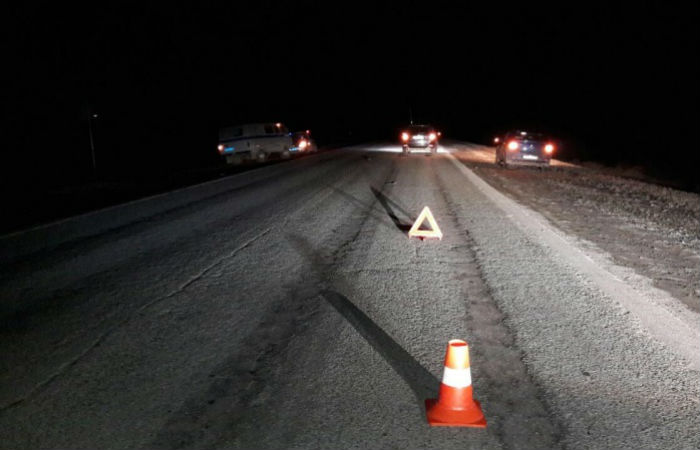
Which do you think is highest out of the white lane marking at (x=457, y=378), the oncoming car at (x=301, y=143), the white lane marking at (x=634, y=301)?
the oncoming car at (x=301, y=143)

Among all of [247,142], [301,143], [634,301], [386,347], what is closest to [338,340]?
[386,347]

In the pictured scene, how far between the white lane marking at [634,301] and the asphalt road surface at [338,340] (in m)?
0.03

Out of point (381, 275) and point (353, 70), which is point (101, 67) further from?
point (353, 70)

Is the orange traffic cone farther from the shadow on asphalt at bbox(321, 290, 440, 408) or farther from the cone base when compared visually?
the shadow on asphalt at bbox(321, 290, 440, 408)

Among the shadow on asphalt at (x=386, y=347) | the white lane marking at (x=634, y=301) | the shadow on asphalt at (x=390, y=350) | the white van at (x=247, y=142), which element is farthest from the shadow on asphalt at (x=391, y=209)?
the white van at (x=247, y=142)

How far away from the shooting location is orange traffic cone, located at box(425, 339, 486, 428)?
336 centimetres

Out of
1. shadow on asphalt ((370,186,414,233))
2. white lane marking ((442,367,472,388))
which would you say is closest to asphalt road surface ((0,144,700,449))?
white lane marking ((442,367,472,388))

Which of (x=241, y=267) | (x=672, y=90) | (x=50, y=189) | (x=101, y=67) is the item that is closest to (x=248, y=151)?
(x=50, y=189)

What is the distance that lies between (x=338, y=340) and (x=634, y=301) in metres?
3.29

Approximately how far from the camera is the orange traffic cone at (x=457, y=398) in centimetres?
336

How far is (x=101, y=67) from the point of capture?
2100 inches

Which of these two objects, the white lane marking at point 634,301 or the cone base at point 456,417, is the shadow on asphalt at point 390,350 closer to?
the cone base at point 456,417

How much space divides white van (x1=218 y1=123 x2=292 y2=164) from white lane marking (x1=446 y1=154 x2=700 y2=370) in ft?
66.6

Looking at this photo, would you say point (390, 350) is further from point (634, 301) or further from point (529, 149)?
point (529, 149)
